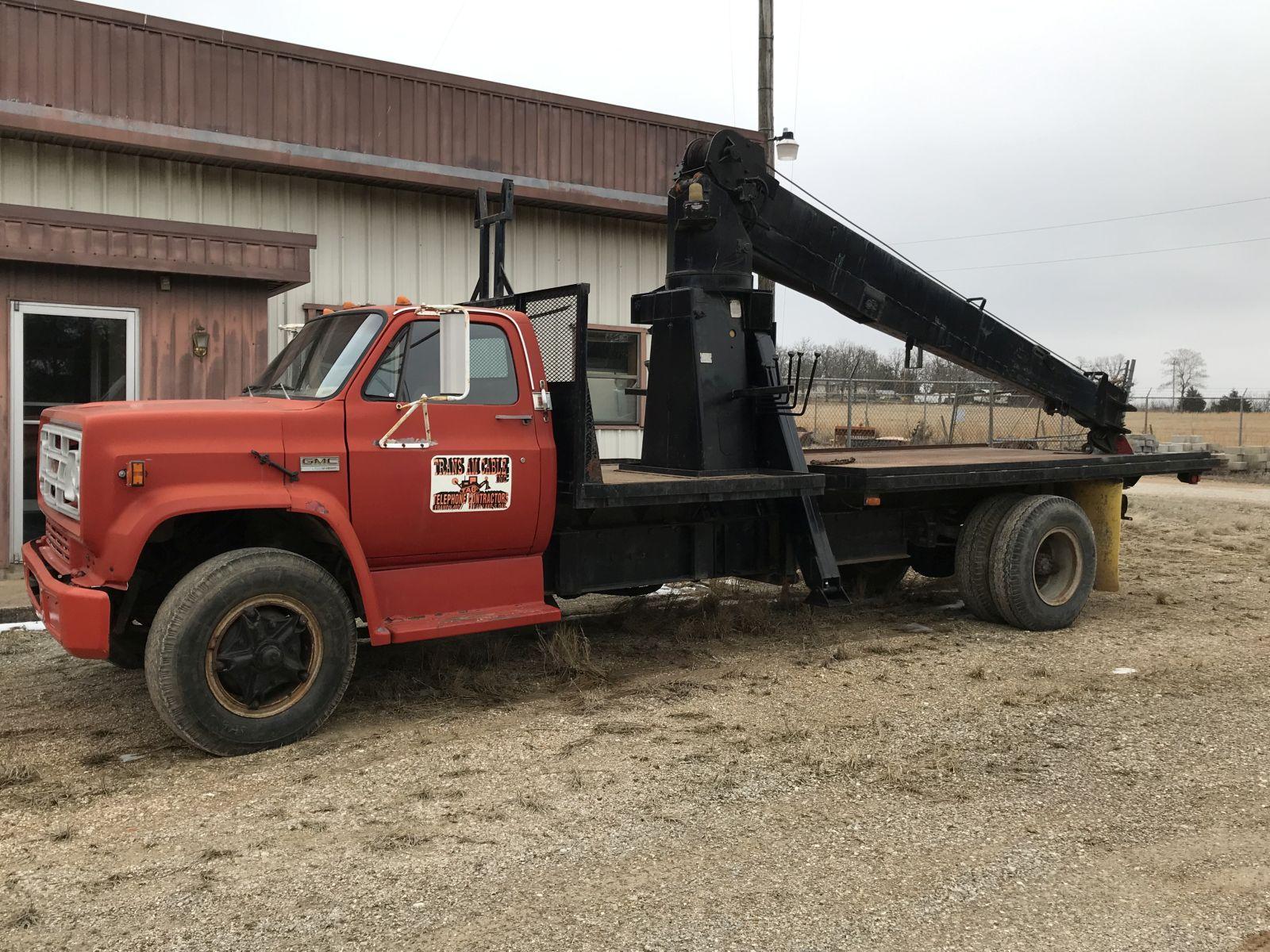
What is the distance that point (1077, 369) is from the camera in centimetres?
1025

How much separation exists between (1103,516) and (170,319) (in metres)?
8.64

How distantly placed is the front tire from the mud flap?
21.0 ft

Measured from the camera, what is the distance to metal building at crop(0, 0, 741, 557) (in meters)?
9.95

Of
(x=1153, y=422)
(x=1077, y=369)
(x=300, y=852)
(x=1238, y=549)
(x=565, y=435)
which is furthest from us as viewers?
(x=1153, y=422)

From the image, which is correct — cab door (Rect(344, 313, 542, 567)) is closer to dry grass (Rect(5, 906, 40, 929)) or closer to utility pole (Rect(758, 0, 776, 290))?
dry grass (Rect(5, 906, 40, 929))

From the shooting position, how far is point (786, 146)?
1620 cm

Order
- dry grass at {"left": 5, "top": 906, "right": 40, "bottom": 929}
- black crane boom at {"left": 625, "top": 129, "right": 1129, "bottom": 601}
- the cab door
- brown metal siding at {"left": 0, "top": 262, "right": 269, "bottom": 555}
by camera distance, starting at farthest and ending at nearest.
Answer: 1. brown metal siding at {"left": 0, "top": 262, "right": 269, "bottom": 555}
2. black crane boom at {"left": 625, "top": 129, "right": 1129, "bottom": 601}
3. the cab door
4. dry grass at {"left": 5, "top": 906, "right": 40, "bottom": 929}

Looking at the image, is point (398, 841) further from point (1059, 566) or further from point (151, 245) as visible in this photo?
point (151, 245)

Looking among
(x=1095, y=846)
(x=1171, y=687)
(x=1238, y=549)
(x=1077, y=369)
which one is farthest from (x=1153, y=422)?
(x=1095, y=846)

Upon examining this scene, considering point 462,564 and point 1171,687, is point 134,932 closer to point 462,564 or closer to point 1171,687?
point 462,564

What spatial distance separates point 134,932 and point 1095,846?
351 centimetres

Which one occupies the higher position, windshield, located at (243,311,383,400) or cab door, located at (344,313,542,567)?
windshield, located at (243,311,383,400)

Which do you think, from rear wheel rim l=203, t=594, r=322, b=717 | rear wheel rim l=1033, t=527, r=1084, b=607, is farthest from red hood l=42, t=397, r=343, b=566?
rear wheel rim l=1033, t=527, r=1084, b=607

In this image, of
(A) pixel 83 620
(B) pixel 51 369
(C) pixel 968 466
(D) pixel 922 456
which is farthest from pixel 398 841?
(B) pixel 51 369
